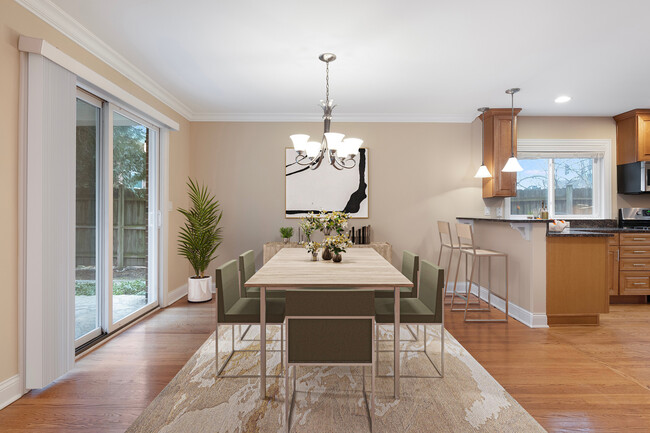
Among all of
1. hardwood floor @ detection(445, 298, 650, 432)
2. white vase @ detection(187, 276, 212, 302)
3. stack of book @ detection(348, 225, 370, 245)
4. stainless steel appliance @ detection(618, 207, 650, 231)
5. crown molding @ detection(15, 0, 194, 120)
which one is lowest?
hardwood floor @ detection(445, 298, 650, 432)

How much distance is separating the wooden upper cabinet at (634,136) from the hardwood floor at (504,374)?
7.08ft

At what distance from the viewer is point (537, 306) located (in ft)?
11.8

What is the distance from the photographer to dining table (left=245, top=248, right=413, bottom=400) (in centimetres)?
209

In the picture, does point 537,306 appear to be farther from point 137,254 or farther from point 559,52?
point 137,254

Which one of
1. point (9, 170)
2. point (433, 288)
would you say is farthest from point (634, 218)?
point (9, 170)

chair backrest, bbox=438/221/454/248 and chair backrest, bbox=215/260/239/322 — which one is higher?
chair backrest, bbox=438/221/454/248

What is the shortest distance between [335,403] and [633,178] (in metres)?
4.97

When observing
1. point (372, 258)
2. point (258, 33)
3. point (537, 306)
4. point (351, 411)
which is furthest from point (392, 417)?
point (258, 33)

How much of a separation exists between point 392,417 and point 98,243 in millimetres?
2773

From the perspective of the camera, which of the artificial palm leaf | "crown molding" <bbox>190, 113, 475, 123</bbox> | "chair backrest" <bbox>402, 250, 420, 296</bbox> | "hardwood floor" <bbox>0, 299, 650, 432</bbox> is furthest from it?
"crown molding" <bbox>190, 113, 475, 123</bbox>

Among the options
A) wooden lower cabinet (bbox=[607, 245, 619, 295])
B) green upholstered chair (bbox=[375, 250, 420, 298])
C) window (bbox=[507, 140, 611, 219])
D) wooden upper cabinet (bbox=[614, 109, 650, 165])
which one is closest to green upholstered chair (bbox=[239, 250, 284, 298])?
green upholstered chair (bbox=[375, 250, 420, 298])

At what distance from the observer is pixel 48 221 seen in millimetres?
2316

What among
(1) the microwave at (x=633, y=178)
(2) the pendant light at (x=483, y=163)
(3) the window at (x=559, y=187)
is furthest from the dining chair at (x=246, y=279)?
(1) the microwave at (x=633, y=178)

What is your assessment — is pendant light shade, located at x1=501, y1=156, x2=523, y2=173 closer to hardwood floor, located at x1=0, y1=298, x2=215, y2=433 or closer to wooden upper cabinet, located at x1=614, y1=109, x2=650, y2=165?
wooden upper cabinet, located at x1=614, y1=109, x2=650, y2=165
